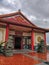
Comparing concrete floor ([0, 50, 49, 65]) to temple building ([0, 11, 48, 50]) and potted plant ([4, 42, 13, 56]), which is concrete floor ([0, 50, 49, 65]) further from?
temple building ([0, 11, 48, 50])

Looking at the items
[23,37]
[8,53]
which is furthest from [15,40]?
[8,53]

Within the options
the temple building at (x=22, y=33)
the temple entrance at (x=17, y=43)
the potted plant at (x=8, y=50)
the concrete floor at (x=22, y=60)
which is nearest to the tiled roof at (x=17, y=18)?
the temple building at (x=22, y=33)

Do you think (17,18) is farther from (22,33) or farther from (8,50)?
(8,50)

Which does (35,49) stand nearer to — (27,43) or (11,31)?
(27,43)

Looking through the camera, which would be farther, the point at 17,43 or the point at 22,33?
the point at 17,43

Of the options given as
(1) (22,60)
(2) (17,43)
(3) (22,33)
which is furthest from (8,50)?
(3) (22,33)

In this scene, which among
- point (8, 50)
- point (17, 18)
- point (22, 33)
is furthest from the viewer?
point (22, 33)

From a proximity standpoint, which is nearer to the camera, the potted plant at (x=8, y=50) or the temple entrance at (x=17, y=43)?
the potted plant at (x=8, y=50)

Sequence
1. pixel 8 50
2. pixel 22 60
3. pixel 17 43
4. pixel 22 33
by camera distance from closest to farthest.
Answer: pixel 22 60, pixel 8 50, pixel 22 33, pixel 17 43

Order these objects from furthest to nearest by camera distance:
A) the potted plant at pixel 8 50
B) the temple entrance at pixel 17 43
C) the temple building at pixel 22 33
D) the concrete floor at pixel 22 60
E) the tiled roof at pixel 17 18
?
the temple entrance at pixel 17 43 < the temple building at pixel 22 33 < the tiled roof at pixel 17 18 < the potted plant at pixel 8 50 < the concrete floor at pixel 22 60

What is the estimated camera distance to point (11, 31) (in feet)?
61.1

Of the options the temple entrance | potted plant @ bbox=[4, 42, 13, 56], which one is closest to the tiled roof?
the temple entrance

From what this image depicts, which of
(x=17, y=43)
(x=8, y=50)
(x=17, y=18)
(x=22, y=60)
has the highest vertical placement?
(x=17, y=18)

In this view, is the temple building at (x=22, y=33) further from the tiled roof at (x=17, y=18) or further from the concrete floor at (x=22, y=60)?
the concrete floor at (x=22, y=60)
